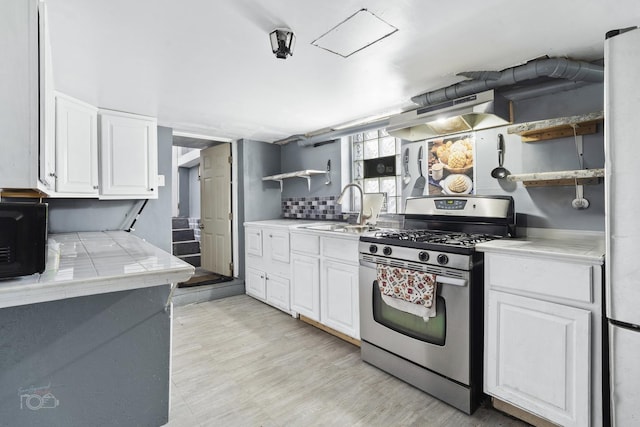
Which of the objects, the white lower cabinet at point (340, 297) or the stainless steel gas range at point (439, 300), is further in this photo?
the white lower cabinet at point (340, 297)

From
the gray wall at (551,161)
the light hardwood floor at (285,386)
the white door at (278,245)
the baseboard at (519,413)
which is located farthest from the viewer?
the white door at (278,245)

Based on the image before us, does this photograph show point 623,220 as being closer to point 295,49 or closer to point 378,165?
point 295,49

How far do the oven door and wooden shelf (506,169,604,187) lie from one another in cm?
81

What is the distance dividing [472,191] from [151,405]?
258 centimetres

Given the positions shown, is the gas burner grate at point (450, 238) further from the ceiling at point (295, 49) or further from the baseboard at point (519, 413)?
the ceiling at point (295, 49)

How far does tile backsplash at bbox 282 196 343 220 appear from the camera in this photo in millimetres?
3832

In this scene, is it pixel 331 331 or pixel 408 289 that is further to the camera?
pixel 331 331

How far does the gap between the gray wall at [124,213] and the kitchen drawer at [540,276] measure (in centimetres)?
330

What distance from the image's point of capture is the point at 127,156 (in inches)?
121

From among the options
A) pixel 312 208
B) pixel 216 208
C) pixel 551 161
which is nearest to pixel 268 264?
pixel 312 208

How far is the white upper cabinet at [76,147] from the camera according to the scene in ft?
8.32

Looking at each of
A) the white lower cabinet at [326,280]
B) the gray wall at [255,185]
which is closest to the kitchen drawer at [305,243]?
the white lower cabinet at [326,280]

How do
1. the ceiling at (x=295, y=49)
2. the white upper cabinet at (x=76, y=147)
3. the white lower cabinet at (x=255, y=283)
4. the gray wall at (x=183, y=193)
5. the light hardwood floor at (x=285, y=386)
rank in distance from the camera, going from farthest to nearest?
1. the gray wall at (x=183, y=193)
2. the white lower cabinet at (x=255, y=283)
3. the white upper cabinet at (x=76, y=147)
4. the light hardwood floor at (x=285, y=386)
5. the ceiling at (x=295, y=49)

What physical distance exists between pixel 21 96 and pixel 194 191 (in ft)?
21.4
